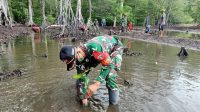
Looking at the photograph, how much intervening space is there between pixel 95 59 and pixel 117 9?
33.6m

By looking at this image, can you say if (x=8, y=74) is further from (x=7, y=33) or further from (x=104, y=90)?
(x=7, y=33)

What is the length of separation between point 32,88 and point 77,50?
9.14 ft

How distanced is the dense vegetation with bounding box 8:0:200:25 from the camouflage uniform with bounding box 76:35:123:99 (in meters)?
30.5

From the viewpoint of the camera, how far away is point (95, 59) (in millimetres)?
4879

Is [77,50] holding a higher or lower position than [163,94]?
higher

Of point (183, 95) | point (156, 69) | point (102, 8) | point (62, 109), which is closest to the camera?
point (62, 109)

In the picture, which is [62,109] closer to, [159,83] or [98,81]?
[98,81]

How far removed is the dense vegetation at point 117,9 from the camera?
39844mm

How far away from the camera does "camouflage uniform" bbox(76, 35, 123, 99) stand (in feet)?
15.8

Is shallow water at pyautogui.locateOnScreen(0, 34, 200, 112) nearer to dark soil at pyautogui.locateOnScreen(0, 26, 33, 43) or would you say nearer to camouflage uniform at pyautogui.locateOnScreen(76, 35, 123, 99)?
camouflage uniform at pyautogui.locateOnScreen(76, 35, 123, 99)

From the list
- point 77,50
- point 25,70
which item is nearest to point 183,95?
point 77,50

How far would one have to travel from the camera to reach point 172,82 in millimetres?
8047

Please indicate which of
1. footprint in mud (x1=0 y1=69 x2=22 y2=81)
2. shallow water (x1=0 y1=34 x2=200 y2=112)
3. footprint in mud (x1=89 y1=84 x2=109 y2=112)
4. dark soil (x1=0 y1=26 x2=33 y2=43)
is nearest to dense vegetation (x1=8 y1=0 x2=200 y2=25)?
dark soil (x1=0 y1=26 x2=33 y2=43)

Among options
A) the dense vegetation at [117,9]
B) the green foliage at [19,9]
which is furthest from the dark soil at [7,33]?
the green foliage at [19,9]
